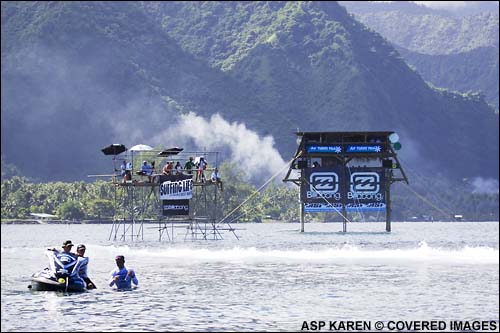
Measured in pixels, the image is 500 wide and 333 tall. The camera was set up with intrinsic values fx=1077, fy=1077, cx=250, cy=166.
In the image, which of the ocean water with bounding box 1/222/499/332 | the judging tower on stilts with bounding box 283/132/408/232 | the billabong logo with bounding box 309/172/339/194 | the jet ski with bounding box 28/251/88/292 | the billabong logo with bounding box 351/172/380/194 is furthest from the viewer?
the billabong logo with bounding box 351/172/380/194

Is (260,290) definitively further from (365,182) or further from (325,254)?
(365,182)

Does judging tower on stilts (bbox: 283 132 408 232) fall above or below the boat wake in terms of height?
above

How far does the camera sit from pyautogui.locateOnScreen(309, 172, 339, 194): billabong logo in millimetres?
111938

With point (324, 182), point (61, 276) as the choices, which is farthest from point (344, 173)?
point (61, 276)

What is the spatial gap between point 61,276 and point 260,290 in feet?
38.6

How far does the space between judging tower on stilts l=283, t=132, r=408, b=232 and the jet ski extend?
49.5 m

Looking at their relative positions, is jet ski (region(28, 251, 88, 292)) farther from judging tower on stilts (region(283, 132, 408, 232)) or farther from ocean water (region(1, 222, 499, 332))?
judging tower on stilts (region(283, 132, 408, 232))

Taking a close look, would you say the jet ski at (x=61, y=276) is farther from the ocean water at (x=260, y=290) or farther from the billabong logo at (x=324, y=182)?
the billabong logo at (x=324, y=182)

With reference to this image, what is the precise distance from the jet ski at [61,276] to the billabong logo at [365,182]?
52.3m

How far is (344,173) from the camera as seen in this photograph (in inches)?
4390

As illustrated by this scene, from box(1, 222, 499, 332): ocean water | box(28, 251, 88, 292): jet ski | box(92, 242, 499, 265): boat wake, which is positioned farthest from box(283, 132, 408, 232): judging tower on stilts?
box(28, 251, 88, 292): jet ski

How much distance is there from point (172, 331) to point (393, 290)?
20.0 meters

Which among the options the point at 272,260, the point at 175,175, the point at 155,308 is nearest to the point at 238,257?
the point at 272,260

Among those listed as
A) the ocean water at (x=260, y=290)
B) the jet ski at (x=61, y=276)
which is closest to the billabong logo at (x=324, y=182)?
the ocean water at (x=260, y=290)
